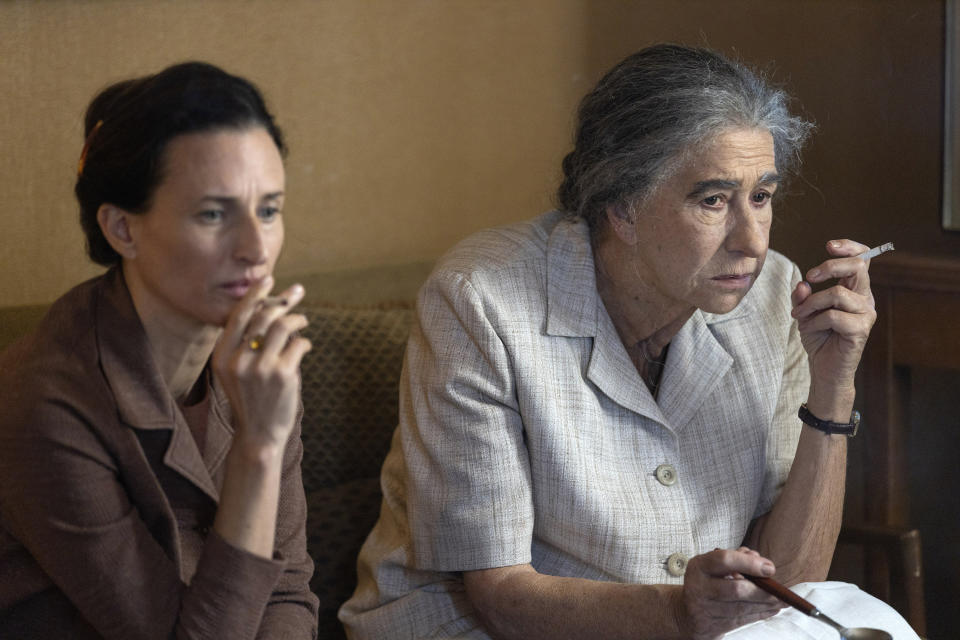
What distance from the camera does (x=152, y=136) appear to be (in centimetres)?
102

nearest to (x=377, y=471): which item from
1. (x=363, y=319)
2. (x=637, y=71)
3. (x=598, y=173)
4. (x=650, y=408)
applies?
(x=363, y=319)

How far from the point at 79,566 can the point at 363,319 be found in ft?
2.99

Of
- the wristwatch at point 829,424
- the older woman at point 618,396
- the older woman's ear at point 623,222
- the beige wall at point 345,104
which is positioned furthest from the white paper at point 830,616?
the beige wall at point 345,104

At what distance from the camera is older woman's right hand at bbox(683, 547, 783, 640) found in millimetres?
1190

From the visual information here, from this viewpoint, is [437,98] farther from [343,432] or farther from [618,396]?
[618,396]

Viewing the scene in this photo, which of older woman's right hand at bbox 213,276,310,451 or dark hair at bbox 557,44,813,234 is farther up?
dark hair at bbox 557,44,813,234

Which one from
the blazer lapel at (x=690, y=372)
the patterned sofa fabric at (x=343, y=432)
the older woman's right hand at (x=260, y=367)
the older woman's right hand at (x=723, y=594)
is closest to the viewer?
the older woman's right hand at (x=260, y=367)

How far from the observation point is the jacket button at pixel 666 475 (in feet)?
5.05

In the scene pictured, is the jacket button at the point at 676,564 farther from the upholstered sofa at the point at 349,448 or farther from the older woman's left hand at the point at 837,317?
the upholstered sofa at the point at 349,448

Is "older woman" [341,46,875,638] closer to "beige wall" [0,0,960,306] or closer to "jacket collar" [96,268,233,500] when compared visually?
"jacket collar" [96,268,233,500]

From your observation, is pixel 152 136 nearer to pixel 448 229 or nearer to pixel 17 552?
pixel 17 552

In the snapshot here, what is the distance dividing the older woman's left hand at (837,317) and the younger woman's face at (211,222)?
837mm

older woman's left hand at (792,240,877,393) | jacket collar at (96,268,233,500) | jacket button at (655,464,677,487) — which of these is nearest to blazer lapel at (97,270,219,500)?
jacket collar at (96,268,233,500)

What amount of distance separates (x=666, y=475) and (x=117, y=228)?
0.87m
